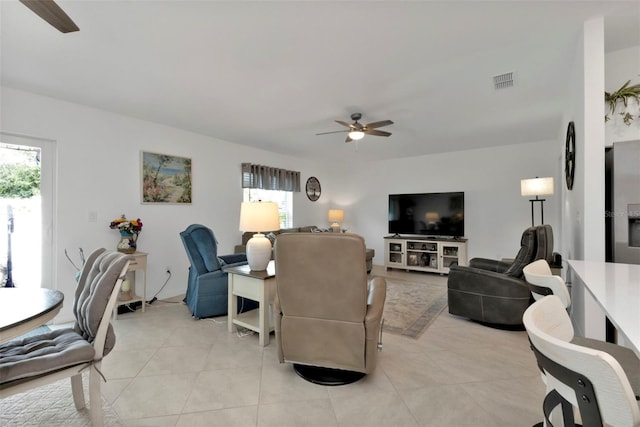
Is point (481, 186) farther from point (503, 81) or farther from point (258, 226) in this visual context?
point (258, 226)

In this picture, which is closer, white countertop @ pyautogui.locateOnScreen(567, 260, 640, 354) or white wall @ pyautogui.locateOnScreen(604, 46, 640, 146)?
white countertop @ pyautogui.locateOnScreen(567, 260, 640, 354)

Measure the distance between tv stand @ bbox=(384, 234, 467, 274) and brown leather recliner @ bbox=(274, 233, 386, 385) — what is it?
383 centimetres

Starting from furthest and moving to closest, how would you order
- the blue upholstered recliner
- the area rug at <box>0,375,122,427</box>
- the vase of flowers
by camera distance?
the vase of flowers → the blue upholstered recliner → the area rug at <box>0,375,122,427</box>

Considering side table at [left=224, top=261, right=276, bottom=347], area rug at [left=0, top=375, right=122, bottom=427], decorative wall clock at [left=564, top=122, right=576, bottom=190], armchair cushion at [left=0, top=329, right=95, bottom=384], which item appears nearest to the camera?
armchair cushion at [left=0, top=329, right=95, bottom=384]

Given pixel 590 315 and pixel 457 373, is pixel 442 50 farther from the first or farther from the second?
pixel 457 373

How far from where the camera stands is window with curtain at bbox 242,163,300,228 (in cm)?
512

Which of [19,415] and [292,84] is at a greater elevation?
[292,84]

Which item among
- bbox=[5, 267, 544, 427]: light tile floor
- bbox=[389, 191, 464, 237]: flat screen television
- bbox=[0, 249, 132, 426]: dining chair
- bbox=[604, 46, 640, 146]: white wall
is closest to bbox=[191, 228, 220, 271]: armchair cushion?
bbox=[5, 267, 544, 427]: light tile floor

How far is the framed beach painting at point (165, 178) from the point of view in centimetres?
377

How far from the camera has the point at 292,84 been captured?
2.72m

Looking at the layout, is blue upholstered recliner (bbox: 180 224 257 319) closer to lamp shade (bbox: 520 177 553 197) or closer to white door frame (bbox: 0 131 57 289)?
white door frame (bbox: 0 131 57 289)

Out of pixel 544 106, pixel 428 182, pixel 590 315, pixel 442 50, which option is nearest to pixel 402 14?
pixel 442 50

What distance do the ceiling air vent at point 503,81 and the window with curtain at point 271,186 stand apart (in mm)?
3786

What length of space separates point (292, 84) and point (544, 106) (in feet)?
9.67
